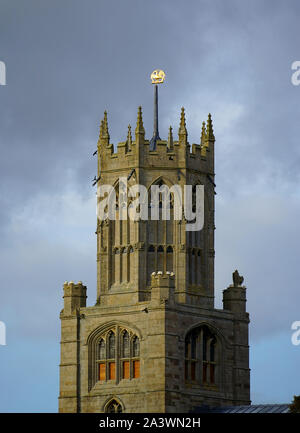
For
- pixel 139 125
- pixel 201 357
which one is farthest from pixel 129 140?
pixel 201 357

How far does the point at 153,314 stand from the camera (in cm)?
15112

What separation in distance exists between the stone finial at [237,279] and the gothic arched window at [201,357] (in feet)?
17.4

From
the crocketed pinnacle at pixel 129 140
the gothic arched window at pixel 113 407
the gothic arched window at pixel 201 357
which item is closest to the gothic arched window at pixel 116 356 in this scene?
the gothic arched window at pixel 113 407

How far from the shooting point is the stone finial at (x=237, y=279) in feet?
521

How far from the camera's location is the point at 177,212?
509 feet

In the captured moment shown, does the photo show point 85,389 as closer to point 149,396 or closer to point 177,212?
point 149,396

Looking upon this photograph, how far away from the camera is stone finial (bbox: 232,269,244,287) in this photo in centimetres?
15875

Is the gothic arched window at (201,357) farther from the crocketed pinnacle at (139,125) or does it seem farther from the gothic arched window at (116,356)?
the crocketed pinnacle at (139,125)

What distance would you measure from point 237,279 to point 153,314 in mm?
10572

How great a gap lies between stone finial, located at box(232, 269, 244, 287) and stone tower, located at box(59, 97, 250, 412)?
0.54 feet

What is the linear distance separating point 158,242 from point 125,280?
4.02m
